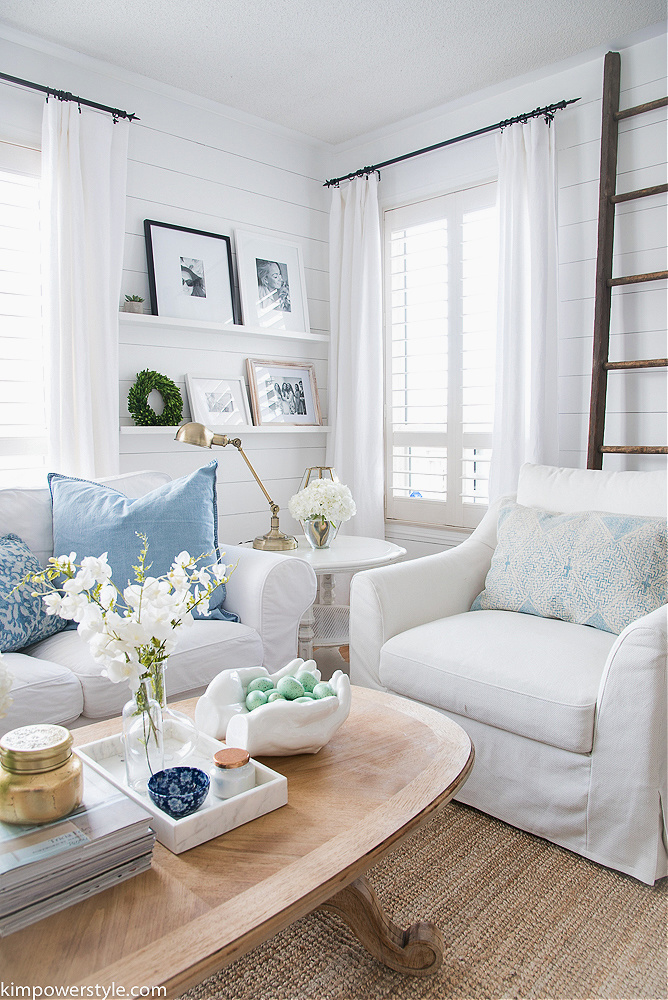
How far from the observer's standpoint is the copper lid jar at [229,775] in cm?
114

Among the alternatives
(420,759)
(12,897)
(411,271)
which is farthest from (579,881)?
(411,271)

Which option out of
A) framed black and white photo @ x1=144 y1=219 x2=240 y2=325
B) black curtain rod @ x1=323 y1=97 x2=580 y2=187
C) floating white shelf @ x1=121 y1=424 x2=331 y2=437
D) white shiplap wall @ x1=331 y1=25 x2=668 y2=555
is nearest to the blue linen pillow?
floating white shelf @ x1=121 y1=424 x2=331 y2=437

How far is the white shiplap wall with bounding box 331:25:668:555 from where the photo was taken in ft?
8.99

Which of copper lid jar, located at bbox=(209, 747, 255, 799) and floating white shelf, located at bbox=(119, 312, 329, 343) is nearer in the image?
copper lid jar, located at bbox=(209, 747, 255, 799)

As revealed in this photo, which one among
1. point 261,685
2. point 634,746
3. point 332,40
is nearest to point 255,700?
point 261,685

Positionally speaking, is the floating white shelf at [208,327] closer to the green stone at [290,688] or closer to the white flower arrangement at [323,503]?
the white flower arrangement at [323,503]

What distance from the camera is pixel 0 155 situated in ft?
8.92

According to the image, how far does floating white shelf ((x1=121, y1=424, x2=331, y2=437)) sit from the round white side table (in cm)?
60

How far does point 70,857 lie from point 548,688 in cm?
121

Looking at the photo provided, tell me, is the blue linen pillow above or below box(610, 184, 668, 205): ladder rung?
below

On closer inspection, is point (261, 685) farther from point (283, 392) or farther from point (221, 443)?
point (283, 392)

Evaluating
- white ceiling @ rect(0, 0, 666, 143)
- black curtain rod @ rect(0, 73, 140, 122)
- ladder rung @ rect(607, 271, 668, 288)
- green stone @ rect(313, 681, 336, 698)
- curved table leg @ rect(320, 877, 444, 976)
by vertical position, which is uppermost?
white ceiling @ rect(0, 0, 666, 143)

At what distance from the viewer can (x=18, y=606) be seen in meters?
2.01

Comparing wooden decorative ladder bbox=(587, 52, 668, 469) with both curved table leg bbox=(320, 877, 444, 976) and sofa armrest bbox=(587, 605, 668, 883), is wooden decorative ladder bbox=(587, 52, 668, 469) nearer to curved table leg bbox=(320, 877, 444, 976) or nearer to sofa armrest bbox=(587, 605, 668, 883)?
sofa armrest bbox=(587, 605, 668, 883)
